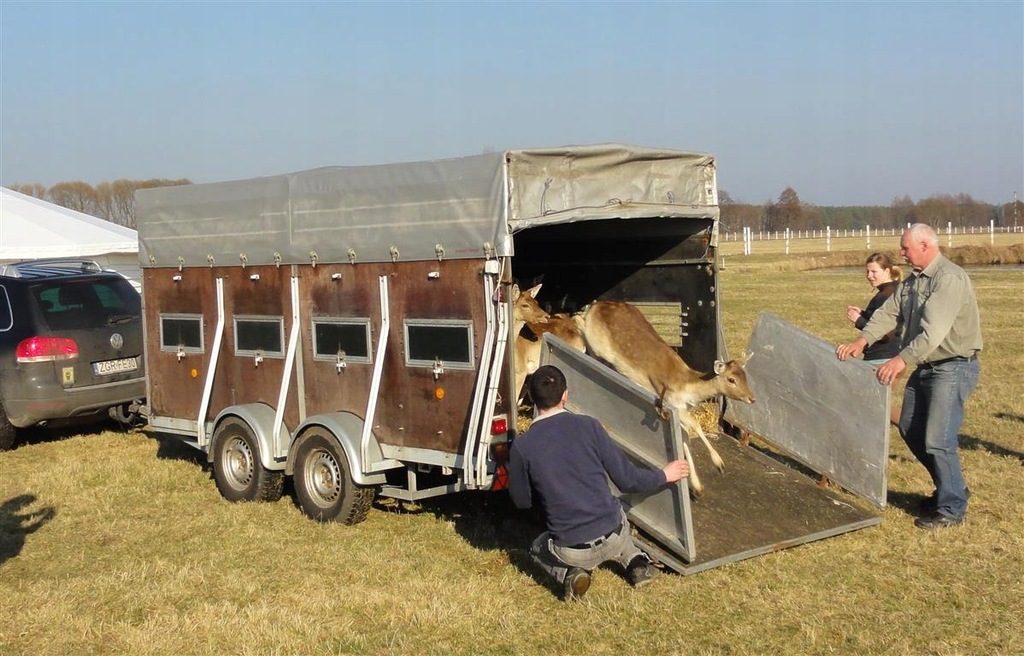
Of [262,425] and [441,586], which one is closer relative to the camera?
[441,586]

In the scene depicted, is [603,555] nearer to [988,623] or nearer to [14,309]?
[988,623]

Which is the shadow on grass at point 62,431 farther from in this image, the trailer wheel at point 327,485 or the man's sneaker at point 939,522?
the man's sneaker at point 939,522

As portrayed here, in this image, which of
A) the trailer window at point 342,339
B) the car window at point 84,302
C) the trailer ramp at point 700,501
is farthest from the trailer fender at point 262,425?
the car window at point 84,302

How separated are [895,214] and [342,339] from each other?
11244 centimetres

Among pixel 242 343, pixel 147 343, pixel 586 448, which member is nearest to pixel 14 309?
pixel 147 343

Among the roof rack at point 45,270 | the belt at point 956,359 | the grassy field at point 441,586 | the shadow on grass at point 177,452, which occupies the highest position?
the roof rack at point 45,270

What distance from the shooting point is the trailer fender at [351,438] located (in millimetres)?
7844

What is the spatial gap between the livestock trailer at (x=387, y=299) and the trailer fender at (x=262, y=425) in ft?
0.06

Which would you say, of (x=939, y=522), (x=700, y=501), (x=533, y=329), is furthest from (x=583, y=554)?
(x=533, y=329)

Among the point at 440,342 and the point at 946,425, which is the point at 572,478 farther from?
the point at 946,425

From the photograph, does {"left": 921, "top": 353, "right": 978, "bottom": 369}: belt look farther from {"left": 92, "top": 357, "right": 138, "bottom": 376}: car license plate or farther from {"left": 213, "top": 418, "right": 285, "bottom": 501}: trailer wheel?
{"left": 92, "top": 357, "right": 138, "bottom": 376}: car license plate

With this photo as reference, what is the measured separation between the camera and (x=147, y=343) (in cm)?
1007

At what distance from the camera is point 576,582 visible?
20.6ft

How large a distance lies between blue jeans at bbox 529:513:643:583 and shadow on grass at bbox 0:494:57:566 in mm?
4260
